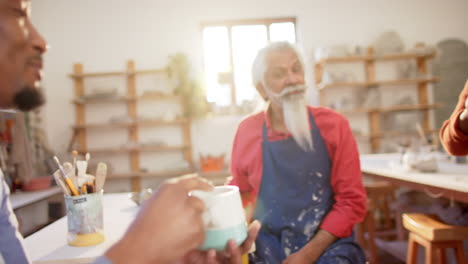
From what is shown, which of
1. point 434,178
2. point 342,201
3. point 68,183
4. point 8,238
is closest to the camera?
point 8,238

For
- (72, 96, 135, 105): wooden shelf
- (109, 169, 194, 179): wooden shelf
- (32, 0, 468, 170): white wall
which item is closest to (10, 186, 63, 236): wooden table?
(109, 169, 194, 179): wooden shelf

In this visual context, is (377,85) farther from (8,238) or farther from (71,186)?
(8,238)

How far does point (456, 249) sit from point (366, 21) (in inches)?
163

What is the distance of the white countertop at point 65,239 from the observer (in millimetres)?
1081

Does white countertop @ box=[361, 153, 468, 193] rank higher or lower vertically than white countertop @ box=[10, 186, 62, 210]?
higher

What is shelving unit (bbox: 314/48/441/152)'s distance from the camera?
192 inches

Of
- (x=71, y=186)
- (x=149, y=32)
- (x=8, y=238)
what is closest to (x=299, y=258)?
(x=71, y=186)

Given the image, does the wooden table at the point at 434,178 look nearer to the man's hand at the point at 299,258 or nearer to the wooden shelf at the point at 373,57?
the man's hand at the point at 299,258

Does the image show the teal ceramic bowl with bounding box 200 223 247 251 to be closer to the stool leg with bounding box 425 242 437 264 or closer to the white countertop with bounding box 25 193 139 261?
the white countertop with bounding box 25 193 139 261

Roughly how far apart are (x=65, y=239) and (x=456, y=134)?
1.67 m

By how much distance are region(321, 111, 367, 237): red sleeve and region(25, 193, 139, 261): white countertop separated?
2.50 ft

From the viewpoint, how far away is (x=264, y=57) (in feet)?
5.54

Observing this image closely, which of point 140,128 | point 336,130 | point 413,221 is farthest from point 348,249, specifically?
point 140,128

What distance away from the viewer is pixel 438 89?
17.2 ft
